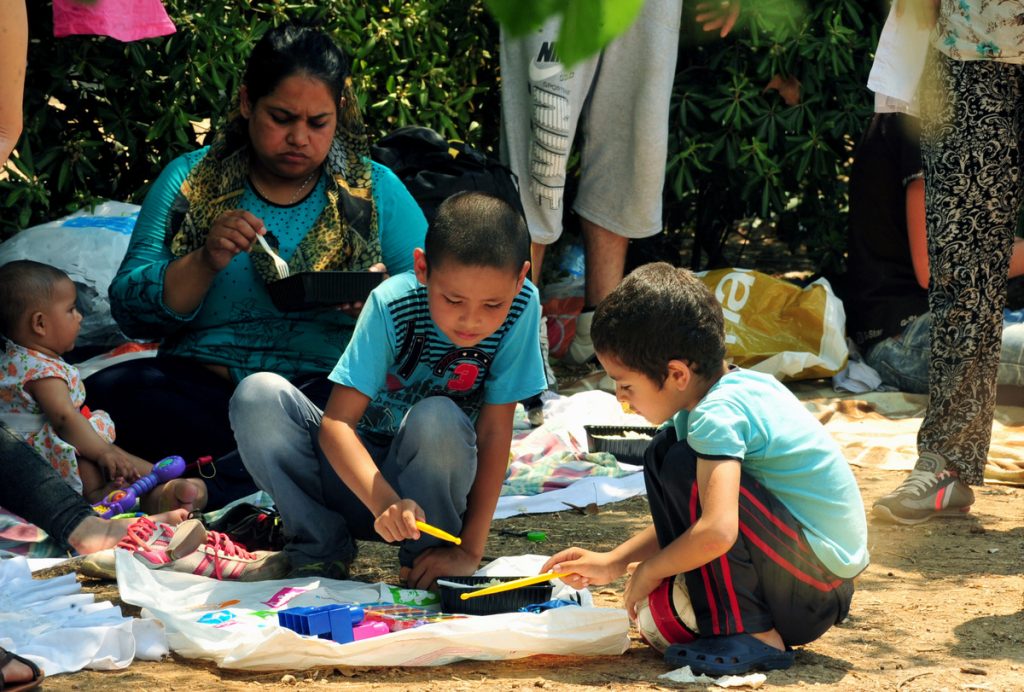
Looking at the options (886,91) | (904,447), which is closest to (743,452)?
(886,91)

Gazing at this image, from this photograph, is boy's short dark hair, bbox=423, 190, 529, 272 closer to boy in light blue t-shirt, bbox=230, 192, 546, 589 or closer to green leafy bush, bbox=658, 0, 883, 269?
boy in light blue t-shirt, bbox=230, 192, 546, 589

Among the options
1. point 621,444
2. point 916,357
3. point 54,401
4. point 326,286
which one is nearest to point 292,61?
point 326,286

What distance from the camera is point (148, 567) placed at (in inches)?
119

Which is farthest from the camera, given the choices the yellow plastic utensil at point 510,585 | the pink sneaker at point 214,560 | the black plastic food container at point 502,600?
the pink sneaker at point 214,560

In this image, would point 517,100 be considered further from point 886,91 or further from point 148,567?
point 148,567

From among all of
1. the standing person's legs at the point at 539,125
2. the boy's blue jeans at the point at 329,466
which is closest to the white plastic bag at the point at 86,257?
the standing person's legs at the point at 539,125

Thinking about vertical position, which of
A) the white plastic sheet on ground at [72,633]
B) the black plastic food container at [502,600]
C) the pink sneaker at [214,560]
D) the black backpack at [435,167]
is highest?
the black backpack at [435,167]

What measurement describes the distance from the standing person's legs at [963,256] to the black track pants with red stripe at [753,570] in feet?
4.19

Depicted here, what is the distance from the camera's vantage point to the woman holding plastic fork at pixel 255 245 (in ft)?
11.4

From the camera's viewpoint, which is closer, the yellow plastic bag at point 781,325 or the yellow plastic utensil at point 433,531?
the yellow plastic utensil at point 433,531

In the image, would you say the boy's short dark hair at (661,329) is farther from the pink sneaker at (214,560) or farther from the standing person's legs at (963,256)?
the standing person's legs at (963,256)

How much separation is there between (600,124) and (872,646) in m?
3.16

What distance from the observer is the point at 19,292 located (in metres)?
3.58

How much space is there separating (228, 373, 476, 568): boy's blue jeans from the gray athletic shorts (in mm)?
2339
